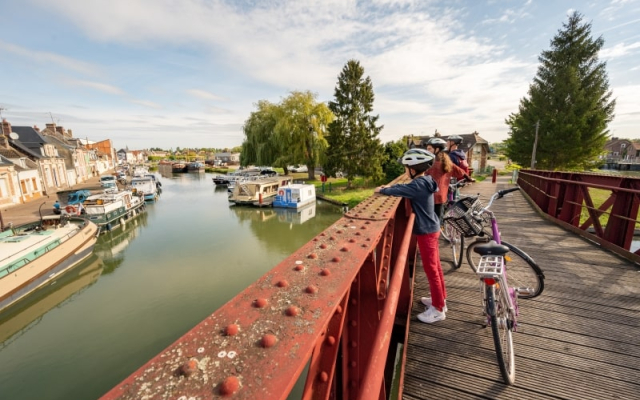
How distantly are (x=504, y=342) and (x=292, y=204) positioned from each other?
80.4 feet

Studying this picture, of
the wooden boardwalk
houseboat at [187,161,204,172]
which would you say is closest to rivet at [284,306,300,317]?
the wooden boardwalk

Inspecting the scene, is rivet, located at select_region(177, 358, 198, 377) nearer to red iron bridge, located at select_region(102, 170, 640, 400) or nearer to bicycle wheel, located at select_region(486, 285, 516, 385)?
red iron bridge, located at select_region(102, 170, 640, 400)

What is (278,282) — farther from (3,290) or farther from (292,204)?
(292,204)

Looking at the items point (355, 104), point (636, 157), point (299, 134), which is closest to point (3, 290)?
point (299, 134)

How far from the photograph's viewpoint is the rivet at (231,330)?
2.91ft

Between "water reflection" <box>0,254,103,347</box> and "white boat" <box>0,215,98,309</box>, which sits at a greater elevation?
"white boat" <box>0,215,98,309</box>

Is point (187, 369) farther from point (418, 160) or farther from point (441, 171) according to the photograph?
point (441, 171)

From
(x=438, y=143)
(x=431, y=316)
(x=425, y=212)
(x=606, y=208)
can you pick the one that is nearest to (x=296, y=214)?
(x=606, y=208)

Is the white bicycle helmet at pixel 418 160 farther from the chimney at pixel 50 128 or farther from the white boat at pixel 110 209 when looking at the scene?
the chimney at pixel 50 128

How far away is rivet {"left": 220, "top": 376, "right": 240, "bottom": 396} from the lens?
→ 666mm

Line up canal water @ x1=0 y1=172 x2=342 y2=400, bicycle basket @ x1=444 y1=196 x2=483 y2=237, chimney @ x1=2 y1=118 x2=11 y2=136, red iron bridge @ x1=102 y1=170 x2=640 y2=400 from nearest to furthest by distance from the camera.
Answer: red iron bridge @ x1=102 y1=170 x2=640 y2=400, bicycle basket @ x1=444 y1=196 x2=483 y2=237, canal water @ x1=0 y1=172 x2=342 y2=400, chimney @ x1=2 y1=118 x2=11 y2=136

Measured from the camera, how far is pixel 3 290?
10664mm

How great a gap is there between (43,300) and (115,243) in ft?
24.6

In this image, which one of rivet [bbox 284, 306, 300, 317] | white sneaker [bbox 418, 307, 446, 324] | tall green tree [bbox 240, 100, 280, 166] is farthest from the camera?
tall green tree [bbox 240, 100, 280, 166]
